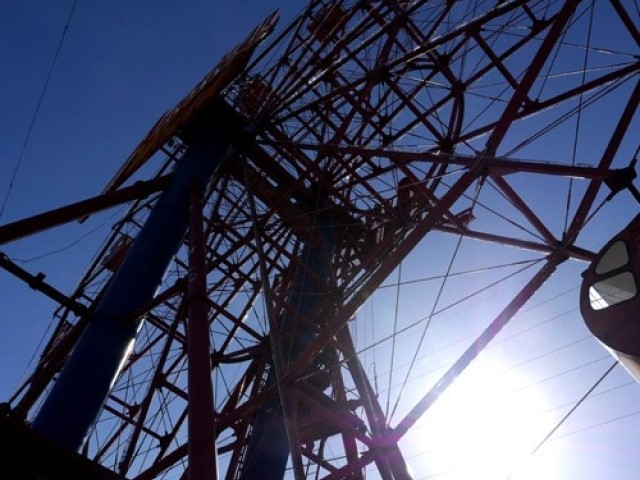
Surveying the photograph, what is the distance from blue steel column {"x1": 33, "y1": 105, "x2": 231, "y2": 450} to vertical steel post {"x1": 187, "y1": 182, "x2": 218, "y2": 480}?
77.6 inches

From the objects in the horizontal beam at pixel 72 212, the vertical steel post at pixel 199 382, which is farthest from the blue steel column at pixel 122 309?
the vertical steel post at pixel 199 382

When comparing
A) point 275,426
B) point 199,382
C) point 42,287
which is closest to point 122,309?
point 42,287

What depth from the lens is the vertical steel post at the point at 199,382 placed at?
3.98 metres

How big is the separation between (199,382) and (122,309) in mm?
4121

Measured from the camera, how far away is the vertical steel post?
157 inches

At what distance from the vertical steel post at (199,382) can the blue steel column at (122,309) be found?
1.97 metres

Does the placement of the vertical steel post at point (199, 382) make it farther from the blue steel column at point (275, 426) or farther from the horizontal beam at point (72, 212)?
the blue steel column at point (275, 426)

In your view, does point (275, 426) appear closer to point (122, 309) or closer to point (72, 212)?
point (122, 309)

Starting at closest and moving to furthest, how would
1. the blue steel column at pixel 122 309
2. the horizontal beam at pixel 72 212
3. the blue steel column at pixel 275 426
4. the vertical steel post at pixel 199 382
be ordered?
the vertical steel post at pixel 199 382, the blue steel column at pixel 122 309, the horizontal beam at pixel 72 212, the blue steel column at pixel 275 426

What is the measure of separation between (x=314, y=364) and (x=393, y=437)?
518 centimetres

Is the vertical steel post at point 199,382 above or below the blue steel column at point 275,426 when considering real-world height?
below

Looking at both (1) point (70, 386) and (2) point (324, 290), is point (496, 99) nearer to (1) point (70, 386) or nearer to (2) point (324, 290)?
(2) point (324, 290)

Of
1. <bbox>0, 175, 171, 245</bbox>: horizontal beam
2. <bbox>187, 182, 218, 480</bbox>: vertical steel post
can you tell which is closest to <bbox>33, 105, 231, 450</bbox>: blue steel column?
<bbox>0, 175, 171, 245</bbox>: horizontal beam

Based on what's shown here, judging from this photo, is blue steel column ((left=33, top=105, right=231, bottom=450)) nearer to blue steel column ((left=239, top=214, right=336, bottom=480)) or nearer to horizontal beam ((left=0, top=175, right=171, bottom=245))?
horizontal beam ((left=0, top=175, right=171, bottom=245))
